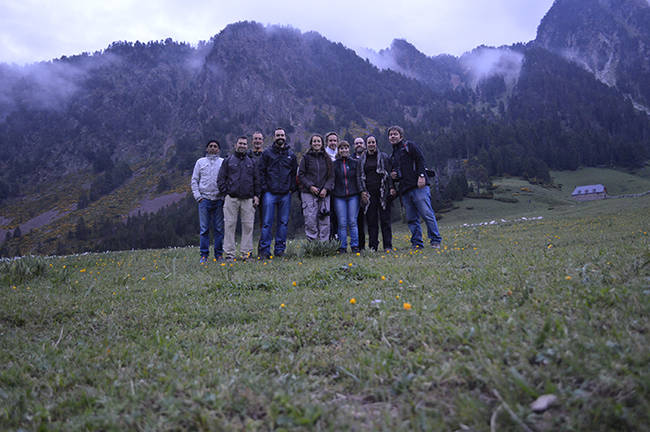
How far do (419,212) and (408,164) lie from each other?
1.27 m

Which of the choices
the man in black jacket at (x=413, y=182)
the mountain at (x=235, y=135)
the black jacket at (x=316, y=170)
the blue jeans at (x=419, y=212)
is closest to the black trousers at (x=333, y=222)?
the black jacket at (x=316, y=170)

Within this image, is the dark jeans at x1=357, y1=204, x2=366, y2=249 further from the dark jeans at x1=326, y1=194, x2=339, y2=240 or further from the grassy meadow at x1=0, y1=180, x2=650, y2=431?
the grassy meadow at x1=0, y1=180, x2=650, y2=431

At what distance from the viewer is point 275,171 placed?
914 centimetres

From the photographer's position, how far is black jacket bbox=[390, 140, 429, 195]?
9.02 m

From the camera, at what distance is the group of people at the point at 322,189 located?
29.6 ft

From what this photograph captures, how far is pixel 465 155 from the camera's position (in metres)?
114

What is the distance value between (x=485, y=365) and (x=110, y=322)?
13.0 ft

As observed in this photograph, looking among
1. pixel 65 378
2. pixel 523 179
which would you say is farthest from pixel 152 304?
pixel 523 179

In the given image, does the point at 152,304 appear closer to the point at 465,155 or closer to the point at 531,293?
the point at 531,293

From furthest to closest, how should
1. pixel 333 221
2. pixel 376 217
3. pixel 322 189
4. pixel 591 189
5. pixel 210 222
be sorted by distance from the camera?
1. pixel 591 189
2. pixel 210 222
3. pixel 333 221
4. pixel 376 217
5. pixel 322 189

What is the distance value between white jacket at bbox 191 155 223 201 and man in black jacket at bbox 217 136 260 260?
535 mm

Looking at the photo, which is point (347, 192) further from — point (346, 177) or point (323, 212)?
point (323, 212)

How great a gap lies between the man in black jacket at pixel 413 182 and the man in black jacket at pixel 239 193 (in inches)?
142

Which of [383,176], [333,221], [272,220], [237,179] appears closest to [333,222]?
[333,221]
